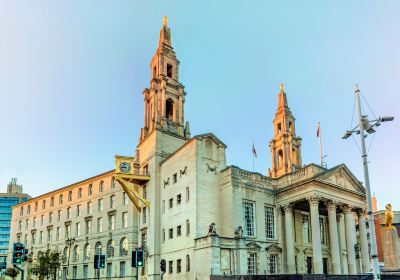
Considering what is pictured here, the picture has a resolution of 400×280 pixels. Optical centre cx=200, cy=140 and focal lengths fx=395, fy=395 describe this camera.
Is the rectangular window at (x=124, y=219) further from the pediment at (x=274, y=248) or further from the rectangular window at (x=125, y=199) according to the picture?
the pediment at (x=274, y=248)

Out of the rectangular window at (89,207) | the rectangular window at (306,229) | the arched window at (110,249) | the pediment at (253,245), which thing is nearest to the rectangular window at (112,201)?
the arched window at (110,249)

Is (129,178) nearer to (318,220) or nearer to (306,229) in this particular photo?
(306,229)

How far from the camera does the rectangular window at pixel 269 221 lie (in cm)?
4533

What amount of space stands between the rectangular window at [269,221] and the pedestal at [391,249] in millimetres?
15354

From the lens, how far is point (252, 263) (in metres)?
42.1

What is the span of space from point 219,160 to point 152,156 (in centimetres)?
1079

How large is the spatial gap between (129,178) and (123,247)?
11507 millimetres

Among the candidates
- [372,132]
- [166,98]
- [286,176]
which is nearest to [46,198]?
[166,98]

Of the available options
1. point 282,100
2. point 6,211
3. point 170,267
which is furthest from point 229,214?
point 6,211

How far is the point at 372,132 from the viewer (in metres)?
20.1

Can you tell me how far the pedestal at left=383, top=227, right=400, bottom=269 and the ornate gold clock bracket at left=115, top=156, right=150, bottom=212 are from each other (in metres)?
28.9

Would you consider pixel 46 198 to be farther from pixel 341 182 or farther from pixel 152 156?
pixel 341 182

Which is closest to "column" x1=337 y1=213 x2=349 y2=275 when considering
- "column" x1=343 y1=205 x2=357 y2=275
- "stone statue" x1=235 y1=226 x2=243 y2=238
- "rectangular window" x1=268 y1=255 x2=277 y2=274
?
"column" x1=343 y1=205 x2=357 y2=275

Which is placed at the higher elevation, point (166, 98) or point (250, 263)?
point (166, 98)
